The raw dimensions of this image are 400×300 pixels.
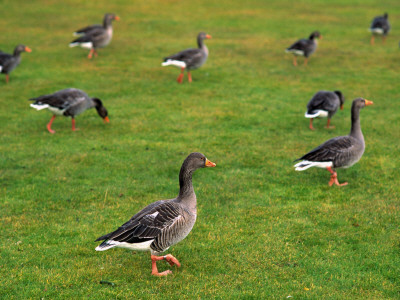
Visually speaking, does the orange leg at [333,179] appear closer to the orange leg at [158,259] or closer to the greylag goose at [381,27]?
the orange leg at [158,259]

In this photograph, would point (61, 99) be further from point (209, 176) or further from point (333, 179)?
point (333, 179)

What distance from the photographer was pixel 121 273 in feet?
30.9

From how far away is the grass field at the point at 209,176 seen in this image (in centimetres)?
933

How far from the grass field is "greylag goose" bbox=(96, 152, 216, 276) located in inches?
28.4

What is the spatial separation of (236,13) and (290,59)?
15.5 metres

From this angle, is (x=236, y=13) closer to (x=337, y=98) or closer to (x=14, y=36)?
(x=14, y=36)

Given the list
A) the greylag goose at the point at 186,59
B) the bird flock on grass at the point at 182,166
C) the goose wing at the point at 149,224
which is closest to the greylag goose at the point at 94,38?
the bird flock on grass at the point at 182,166

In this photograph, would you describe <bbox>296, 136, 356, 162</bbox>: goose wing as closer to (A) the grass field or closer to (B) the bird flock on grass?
(B) the bird flock on grass

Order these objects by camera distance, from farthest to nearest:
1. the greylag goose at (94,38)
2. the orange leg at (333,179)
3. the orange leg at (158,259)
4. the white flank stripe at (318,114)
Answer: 1. the greylag goose at (94,38)
2. the white flank stripe at (318,114)
3. the orange leg at (333,179)
4. the orange leg at (158,259)

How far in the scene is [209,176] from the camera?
14.6 meters

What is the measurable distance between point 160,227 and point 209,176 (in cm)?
566

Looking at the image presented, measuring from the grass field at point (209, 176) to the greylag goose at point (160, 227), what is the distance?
2.37ft

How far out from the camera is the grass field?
367 inches

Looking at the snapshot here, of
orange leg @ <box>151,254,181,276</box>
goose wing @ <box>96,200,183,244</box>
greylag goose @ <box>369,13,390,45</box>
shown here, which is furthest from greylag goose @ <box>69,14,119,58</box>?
orange leg @ <box>151,254,181,276</box>
